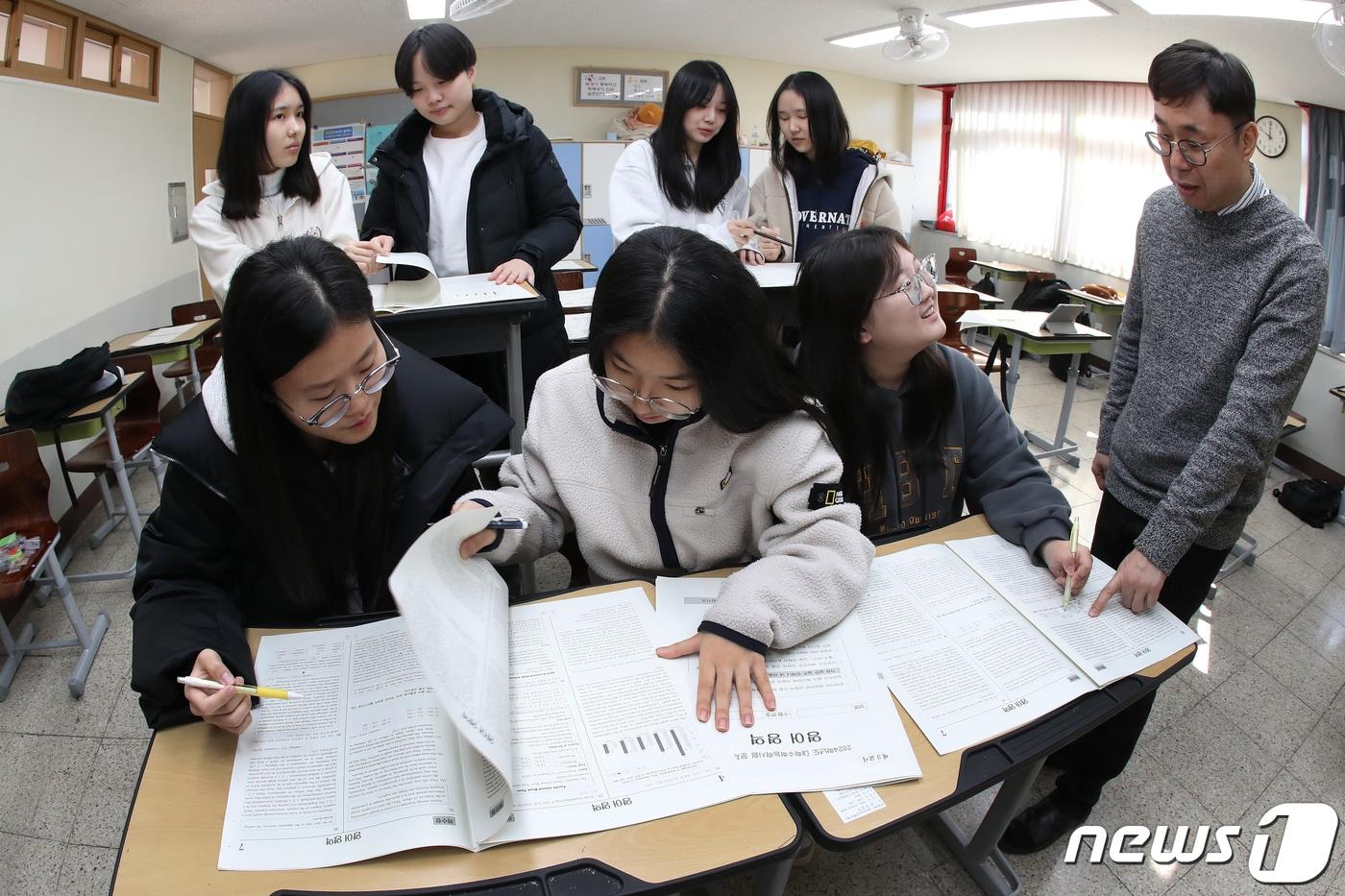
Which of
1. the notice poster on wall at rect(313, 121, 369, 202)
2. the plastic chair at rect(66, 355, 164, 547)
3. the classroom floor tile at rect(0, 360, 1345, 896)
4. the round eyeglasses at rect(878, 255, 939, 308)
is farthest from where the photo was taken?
the notice poster on wall at rect(313, 121, 369, 202)

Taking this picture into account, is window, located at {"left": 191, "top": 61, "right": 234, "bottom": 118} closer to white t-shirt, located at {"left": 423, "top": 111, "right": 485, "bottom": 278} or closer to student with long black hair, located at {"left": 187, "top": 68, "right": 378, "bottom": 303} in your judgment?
student with long black hair, located at {"left": 187, "top": 68, "right": 378, "bottom": 303}

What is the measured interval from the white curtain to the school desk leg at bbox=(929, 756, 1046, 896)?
18.6 ft

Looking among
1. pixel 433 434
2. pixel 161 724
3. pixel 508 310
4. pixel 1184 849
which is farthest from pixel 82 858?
pixel 1184 849

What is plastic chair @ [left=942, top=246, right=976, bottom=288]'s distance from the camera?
24.0ft

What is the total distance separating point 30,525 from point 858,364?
2580 mm

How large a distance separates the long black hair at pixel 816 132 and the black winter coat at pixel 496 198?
79 centimetres

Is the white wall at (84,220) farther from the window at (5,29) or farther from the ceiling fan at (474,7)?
the ceiling fan at (474,7)

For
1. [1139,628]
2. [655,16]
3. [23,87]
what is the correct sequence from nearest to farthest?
[1139,628] → [23,87] → [655,16]

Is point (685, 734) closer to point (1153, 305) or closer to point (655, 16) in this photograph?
point (1153, 305)

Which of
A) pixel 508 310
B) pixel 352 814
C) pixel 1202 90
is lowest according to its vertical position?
pixel 352 814

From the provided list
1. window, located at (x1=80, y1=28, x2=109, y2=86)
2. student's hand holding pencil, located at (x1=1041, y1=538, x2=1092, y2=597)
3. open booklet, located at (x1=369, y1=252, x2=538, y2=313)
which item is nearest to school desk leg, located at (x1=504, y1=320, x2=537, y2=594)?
open booklet, located at (x1=369, y1=252, x2=538, y2=313)

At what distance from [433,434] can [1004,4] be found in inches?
176

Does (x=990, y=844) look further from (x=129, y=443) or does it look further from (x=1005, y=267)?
(x=1005, y=267)

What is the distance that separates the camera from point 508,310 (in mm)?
2174
